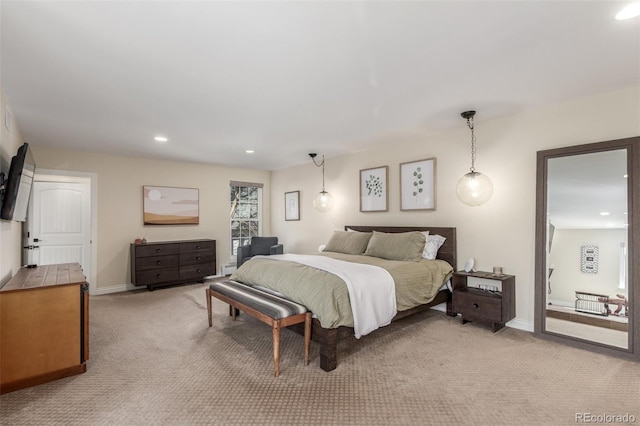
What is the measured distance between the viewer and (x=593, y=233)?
9.85 ft

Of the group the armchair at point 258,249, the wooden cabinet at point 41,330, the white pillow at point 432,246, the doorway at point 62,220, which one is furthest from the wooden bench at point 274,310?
the doorway at point 62,220

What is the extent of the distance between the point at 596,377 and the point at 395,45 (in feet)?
9.52

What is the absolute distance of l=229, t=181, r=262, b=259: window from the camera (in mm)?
6820

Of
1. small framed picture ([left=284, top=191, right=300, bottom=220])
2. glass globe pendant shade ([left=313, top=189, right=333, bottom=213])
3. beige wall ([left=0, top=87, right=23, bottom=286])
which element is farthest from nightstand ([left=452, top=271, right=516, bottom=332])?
beige wall ([left=0, top=87, right=23, bottom=286])

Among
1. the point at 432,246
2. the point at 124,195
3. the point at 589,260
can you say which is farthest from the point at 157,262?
the point at 589,260

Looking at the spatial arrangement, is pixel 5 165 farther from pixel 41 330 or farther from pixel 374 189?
pixel 374 189

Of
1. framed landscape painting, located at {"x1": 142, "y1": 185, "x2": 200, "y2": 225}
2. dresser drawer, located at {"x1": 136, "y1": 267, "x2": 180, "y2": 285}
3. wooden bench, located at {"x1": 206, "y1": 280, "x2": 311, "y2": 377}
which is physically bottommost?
dresser drawer, located at {"x1": 136, "y1": 267, "x2": 180, "y2": 285}

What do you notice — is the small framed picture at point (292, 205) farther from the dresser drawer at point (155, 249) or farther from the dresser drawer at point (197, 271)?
the dresser drawer at point (155, 249)

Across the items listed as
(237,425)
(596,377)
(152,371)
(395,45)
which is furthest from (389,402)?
(395,45)

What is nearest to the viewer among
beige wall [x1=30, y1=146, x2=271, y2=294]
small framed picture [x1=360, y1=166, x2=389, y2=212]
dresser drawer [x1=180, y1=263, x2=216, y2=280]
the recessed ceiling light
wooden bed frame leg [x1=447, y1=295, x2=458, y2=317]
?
the recessed ceiling light

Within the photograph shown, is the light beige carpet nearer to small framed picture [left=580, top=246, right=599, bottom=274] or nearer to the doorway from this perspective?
small framed picture [left=580, top=246, right=599, bottom=274]

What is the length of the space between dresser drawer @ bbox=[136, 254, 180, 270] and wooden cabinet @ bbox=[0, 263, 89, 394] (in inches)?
101

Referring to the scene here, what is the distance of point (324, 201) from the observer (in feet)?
18.7

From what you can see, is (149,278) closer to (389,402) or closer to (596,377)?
(389,402)
